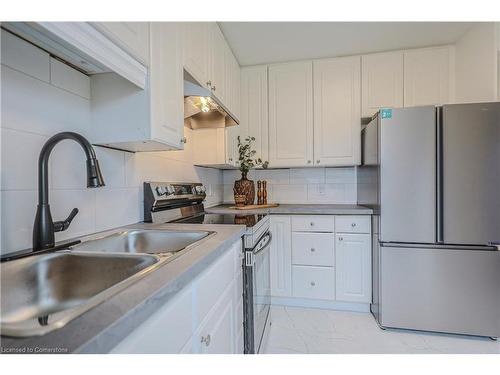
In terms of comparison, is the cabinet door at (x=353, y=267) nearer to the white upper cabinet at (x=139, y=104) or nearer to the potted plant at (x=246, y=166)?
the potted plant at (x=246, y=166)

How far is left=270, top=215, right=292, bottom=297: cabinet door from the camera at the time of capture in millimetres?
2232

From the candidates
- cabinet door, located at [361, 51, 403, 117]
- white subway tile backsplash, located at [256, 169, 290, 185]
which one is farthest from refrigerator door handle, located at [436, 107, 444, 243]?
white subway tile backsplash, located at [256, 169, 290, 185]

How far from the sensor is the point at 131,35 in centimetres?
97

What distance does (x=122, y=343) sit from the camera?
0.46 meters

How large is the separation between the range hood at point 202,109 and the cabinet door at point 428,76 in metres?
1.64

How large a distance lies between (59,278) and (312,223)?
5.87ft

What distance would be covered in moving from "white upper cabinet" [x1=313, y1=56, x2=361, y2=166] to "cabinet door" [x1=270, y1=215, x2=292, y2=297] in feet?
2.35

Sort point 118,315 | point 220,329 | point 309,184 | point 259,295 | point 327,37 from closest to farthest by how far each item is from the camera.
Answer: point 118,315
point 220,329
point 259,295
point 327,37
point 309,184

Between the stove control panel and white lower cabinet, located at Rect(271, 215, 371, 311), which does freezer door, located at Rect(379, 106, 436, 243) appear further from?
the stove control panel

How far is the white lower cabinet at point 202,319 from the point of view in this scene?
21.1 inches

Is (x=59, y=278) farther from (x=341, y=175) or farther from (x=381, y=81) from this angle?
(x=381, y=81)

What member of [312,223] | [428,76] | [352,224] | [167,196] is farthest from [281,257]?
[428,76]

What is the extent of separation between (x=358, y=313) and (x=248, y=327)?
1253mm
